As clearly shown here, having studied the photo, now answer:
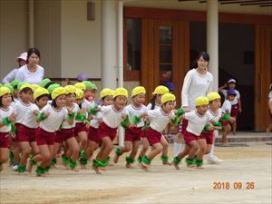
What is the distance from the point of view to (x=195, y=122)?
14.5 metres

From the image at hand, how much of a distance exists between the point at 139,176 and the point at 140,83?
7830mm

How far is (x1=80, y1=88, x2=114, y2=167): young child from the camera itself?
1458cm

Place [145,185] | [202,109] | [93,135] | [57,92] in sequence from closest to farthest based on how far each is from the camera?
[145,185] < [57,92] < [202,109] < [93,135]

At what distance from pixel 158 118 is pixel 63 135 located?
1.63 metres

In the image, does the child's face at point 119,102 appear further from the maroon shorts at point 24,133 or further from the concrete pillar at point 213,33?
the concrete pillar at point 213,33

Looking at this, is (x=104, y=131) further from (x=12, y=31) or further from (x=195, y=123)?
(x=12, y=31)

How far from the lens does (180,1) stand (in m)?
21.6

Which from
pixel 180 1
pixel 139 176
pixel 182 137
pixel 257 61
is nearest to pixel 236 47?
pixel 257 61

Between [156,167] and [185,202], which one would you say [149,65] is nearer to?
[156,167]

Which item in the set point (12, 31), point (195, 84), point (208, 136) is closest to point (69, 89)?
point (195, 84)

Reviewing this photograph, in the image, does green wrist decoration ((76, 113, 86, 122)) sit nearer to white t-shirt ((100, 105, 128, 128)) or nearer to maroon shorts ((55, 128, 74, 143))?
maroon shorts ((55, 128, 74, 143))

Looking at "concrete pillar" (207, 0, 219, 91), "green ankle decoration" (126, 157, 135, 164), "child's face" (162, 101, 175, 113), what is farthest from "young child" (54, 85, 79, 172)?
"concrete pillar" (207, 0, 219, 91)

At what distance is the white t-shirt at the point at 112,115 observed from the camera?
14.1m

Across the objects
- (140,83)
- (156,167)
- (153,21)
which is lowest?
(156,167)
